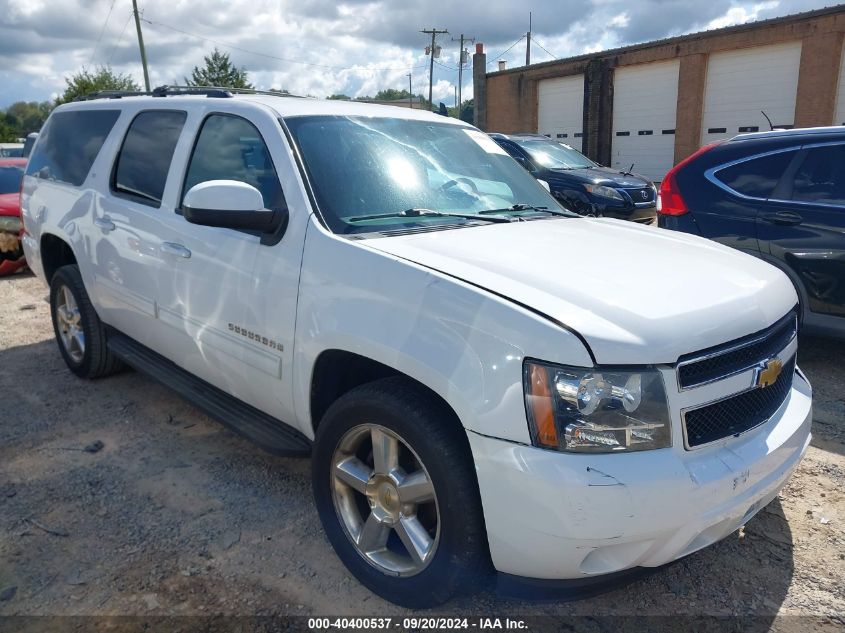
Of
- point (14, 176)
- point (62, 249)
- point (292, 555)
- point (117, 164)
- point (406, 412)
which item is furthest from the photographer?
point (14, 176)

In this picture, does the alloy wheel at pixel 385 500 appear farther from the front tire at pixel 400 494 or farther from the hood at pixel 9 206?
the hood at pixel 9 206

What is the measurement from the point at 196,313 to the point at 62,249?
2.48 m

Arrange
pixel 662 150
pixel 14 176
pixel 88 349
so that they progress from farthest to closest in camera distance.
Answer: pixel 662 150, pixel 14 176, pixel 88 349

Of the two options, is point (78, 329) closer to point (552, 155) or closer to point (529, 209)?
point (529, 209)

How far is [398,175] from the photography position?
3.13 metres

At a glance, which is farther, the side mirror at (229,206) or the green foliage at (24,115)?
the green foliage at (24,115)

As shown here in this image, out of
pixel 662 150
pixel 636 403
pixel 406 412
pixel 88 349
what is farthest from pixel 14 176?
pixel 662 150

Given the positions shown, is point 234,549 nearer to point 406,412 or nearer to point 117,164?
point 406,412

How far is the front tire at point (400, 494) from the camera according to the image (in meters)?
2.21

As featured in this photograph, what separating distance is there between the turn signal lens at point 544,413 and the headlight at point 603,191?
29.9 ft

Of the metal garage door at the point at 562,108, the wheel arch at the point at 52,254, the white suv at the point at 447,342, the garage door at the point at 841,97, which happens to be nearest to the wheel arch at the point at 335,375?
the white suv at the point at 447,342

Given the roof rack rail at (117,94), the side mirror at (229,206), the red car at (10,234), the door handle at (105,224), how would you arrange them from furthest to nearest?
the red car at (10,234)
the roof rack rail at (117,94)
the door handle at (105,224)
the side mirror at (229,206)

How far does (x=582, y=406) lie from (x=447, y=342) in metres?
0.47

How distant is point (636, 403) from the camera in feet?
6.66
